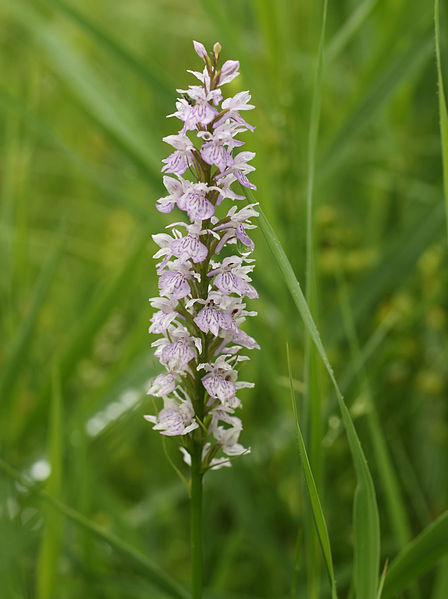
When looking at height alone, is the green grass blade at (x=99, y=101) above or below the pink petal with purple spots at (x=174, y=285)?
above

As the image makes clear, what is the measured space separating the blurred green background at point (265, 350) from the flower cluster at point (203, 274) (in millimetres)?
428

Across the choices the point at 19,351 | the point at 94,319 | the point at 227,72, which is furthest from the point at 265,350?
the point at 227,72

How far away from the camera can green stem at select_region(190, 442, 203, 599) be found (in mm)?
1181

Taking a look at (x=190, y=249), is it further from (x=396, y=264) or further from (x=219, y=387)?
(x=396, y=264)

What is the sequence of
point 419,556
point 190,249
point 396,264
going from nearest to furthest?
point 190,249 < point 419,556 < point 396,264

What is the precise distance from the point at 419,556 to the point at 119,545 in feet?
1.76

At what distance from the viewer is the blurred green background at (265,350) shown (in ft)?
6.47

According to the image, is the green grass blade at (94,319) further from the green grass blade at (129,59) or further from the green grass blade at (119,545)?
the green grass blade at (119,545)

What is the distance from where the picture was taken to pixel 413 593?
76.2 inches

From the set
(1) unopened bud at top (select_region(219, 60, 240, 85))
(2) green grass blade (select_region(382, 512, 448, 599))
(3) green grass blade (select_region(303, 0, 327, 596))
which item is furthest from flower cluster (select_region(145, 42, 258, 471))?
(2) green grass blade (select_region(382, 512, 448, 599))

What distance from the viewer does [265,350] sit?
212 centimetres

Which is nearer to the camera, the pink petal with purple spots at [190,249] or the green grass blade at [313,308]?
the pink petal with purple spots at [190,249]

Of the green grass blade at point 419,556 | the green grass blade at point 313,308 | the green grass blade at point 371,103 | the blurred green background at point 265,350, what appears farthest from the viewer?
the green grass blade at point 371,103

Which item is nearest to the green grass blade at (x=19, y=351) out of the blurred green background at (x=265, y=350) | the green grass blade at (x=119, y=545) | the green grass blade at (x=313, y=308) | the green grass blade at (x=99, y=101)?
the blurred green background at (x=265, y=350)
